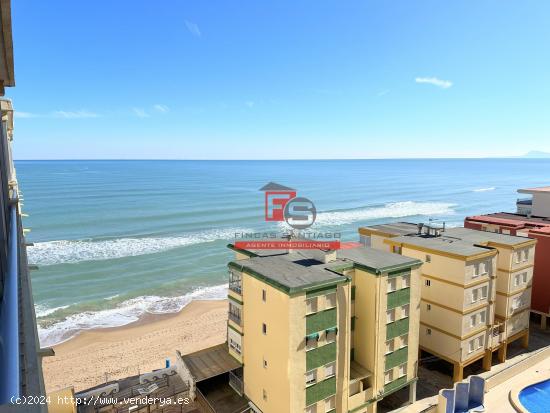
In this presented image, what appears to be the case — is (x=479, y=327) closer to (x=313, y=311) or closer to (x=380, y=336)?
(x=380, y=336)

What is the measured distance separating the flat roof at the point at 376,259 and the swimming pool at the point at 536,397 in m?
10.6

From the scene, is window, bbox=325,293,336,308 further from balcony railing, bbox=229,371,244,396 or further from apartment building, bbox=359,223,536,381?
apartment building, bbox=359,223,536,381

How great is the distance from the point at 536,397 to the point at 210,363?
19.7 meters

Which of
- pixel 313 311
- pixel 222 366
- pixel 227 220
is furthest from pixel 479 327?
pixel 227 220

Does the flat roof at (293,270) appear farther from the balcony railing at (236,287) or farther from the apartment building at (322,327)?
the balcony railing at (236,287)

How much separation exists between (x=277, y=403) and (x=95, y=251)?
165 ft

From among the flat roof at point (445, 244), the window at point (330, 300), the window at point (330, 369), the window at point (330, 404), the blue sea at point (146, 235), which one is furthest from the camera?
the blue sea at point (146, 235)

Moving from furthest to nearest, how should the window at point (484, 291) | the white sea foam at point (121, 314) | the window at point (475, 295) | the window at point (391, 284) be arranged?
the white sea foam at point (121, 314)
the window at point (484, 291)
the window at point (475, 295)
the window at point (391, 284)

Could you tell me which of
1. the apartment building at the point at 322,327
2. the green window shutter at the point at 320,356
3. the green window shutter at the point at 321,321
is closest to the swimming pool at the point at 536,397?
the apartment building at the point at 322,327

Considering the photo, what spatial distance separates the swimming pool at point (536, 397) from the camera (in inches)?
827

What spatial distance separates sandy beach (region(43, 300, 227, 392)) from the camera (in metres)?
28.0

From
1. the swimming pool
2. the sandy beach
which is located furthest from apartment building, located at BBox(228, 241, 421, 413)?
the sandy beach

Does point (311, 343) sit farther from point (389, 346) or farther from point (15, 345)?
point (15, 345)

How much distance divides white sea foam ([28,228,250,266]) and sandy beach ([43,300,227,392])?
892 inches
